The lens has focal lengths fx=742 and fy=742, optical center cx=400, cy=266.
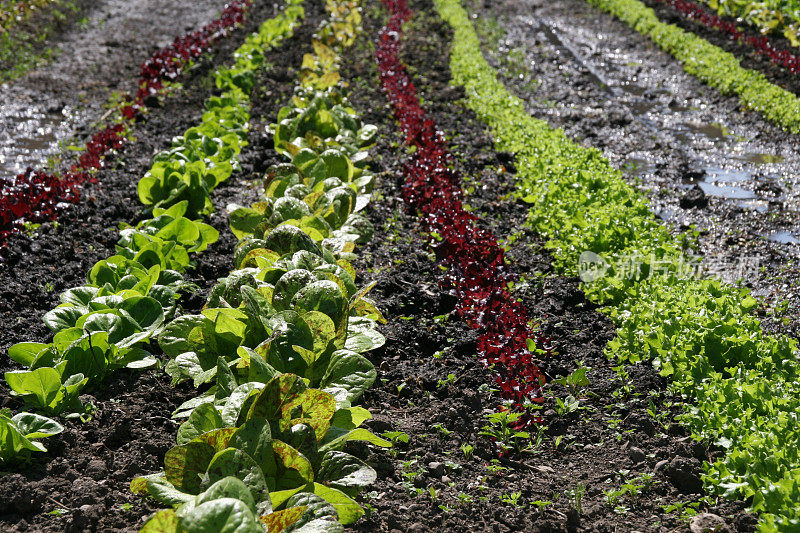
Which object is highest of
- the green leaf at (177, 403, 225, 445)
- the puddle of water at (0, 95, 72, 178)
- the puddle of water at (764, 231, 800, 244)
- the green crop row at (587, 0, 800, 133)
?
the green crop row at (587, 0, 800, 133)

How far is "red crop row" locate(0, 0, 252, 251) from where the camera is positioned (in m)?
5.54

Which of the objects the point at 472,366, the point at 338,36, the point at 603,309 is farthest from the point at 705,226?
the point at 338,36

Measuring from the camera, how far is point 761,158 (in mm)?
7637

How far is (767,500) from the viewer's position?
286cm

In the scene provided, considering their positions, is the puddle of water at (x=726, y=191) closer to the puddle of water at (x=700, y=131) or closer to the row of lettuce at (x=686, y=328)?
the row of lettuce at (x=686, y=328)

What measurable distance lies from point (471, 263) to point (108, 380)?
2461 millimetres

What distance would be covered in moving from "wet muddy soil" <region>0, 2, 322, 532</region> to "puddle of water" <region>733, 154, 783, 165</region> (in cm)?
482

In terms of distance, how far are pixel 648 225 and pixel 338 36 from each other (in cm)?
741

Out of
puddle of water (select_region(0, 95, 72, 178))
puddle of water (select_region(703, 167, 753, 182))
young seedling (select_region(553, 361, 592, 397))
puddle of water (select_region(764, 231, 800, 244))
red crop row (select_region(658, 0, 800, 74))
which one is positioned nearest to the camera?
young seedling (select_region(553, 361, 592, 397))

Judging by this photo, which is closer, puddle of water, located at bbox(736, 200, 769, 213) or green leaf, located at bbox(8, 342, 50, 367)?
green leaf, located at bbox(8, 342, 50, 367)

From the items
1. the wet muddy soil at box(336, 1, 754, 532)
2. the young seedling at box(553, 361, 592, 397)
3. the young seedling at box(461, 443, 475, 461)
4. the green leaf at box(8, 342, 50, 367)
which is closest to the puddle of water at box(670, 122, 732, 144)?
the wet muddy soil at box(336, 1, 754, 532)

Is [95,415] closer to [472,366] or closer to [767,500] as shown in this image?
[472,366]

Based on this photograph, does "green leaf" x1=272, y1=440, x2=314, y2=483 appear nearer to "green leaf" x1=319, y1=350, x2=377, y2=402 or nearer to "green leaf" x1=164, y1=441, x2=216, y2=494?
"green leaf" x1=164, y1=441, x2=216, y2=494

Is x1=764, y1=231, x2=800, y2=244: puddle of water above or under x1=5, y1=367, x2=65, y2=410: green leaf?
above
